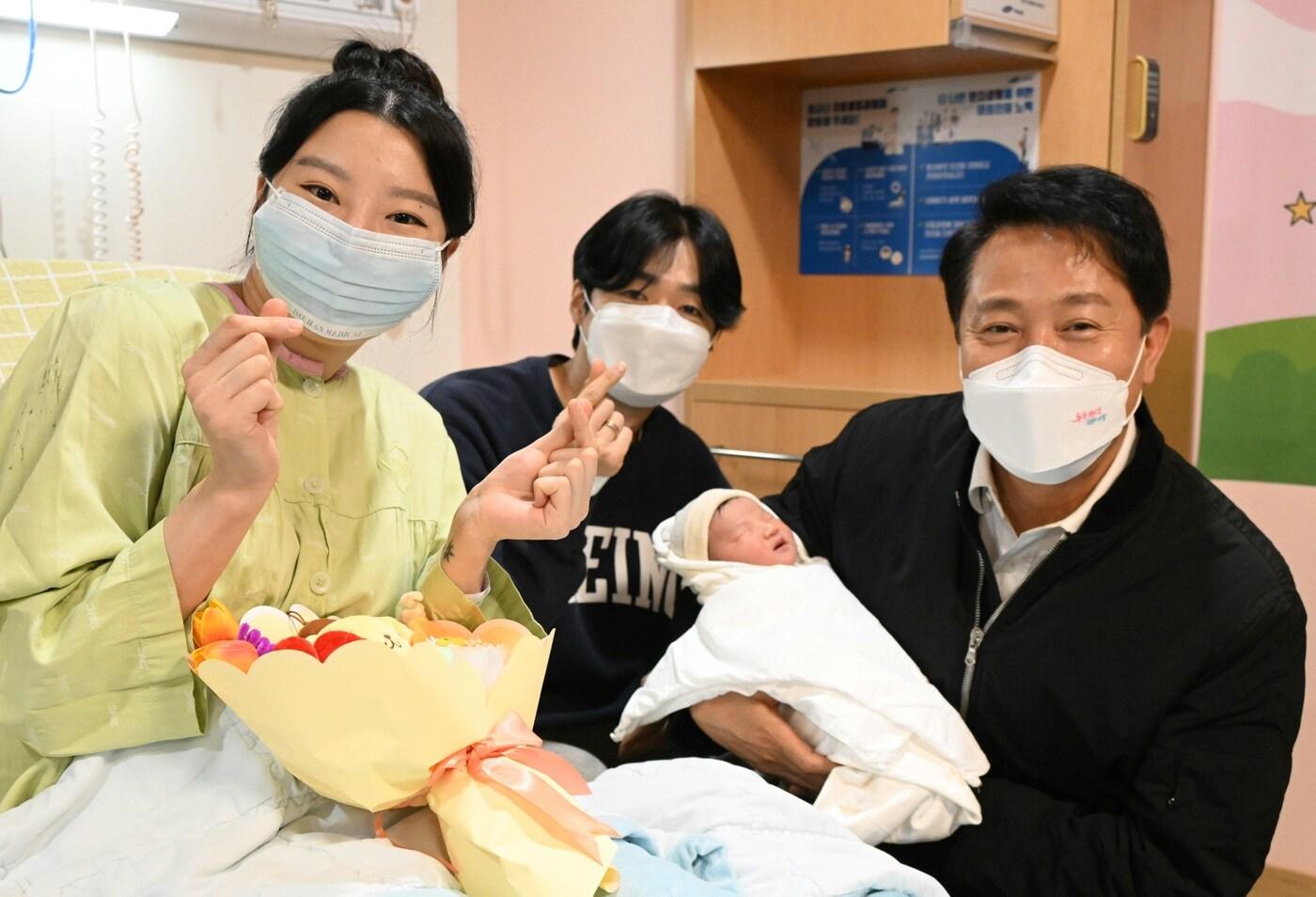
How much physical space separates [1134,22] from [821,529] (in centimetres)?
119

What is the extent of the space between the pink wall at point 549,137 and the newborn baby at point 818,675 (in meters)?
1.32

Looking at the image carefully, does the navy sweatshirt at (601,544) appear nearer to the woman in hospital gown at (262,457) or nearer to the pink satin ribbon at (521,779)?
the woman in hospital gown at (262,457)

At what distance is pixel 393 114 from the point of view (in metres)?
1.30

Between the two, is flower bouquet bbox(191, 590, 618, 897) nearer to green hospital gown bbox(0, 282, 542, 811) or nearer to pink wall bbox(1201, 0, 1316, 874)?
green hospital gown bbox(0, 282, 542, 811)

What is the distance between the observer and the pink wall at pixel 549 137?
9.76 feet

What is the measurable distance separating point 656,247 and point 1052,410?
0.77 m

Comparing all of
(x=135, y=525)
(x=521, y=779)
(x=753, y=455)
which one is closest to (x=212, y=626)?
(x=135, y=525)

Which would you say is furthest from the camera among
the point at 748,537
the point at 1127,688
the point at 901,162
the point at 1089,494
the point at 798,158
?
the point at 798,158

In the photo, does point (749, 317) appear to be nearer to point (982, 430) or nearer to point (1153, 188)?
point (1153, 188)

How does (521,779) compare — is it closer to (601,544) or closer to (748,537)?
(748,537)

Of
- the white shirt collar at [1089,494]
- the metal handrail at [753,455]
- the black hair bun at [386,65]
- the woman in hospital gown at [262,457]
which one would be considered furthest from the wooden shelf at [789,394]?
the black hair bun at [386,65]

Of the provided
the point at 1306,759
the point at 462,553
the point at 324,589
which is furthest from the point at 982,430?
the point at 1306,759

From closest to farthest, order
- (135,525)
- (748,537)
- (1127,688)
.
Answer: (135,525) < (1127,688) < (748,537)

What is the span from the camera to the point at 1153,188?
2.38 m
